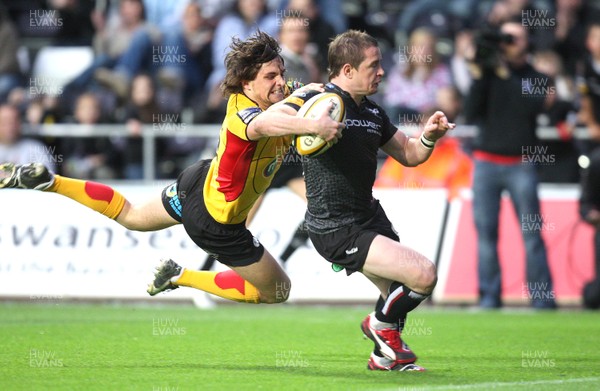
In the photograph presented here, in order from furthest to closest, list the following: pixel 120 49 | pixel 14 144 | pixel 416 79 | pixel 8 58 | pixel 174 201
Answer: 1. pixel 120 49
2. pixel 8 58
3. pixel 416 79
4. pixel 14 144
5. pixel 174 201

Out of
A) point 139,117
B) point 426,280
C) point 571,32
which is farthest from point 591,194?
point 139,117

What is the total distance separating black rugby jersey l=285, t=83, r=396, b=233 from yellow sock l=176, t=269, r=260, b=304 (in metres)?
1.17

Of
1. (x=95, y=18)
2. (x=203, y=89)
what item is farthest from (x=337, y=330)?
(x=95, y=18)

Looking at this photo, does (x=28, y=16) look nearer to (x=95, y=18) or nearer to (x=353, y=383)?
(x=95, y=18)

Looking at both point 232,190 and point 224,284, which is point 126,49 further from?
point 232,190

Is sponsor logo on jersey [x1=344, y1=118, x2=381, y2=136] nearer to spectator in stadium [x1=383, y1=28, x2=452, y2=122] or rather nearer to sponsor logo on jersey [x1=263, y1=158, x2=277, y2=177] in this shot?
sponsor logo on jersey [x1=263, y1=158, x2=277, y2=177]

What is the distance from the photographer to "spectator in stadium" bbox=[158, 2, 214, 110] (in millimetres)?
17047

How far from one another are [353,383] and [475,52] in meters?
6.85

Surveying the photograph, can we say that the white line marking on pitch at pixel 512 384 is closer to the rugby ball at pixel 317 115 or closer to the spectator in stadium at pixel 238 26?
the rugby ball at pixel 317 115

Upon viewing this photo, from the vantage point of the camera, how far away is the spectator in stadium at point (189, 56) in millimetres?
17047

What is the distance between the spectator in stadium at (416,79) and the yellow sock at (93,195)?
275 inches

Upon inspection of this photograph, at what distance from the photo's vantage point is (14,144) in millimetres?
15469

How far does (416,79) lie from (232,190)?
7.97m

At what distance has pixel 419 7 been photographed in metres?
17.6
